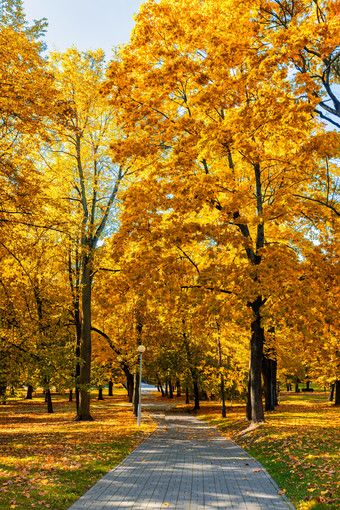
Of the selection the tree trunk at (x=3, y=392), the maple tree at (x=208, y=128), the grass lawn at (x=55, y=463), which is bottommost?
the grass lawn at (x=55, y=463)

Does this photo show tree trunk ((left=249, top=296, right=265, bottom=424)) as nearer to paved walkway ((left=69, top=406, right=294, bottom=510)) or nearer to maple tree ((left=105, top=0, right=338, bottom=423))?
maple tree ((left=105, top=0, right=338, bottom=423))

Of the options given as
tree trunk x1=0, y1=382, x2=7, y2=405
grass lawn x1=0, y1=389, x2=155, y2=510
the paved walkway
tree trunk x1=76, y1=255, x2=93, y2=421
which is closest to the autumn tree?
tree trunk x1=76, y1=255, x2=93, y2=421

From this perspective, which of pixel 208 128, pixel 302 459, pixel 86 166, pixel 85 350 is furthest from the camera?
pixel 86 166

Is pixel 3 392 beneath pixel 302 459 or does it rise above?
above

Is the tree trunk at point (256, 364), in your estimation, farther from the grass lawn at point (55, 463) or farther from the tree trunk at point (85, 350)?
the tree trunk at point (85, 350)

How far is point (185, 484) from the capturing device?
742 centimetres

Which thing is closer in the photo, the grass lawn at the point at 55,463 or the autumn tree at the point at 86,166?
the grass lawn at the point at 55,463

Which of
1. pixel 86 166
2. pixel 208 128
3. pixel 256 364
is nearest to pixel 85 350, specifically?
pixel 256 364

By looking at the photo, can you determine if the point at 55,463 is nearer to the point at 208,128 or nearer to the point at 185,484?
the point at 185,484

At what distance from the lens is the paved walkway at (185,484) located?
619cm

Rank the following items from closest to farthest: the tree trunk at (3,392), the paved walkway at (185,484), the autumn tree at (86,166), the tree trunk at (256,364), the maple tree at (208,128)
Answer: the paved walkway at (185,484) < the maple tree at (208,128) < the tree trunk at (256,364) < the tree trunk at (3,392) < the autumn tree at (86,166)

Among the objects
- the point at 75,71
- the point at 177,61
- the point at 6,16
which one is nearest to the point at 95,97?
the point at 75,71

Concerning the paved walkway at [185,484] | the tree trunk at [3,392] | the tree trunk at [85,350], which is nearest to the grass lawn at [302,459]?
the paved walkway at [185,484]

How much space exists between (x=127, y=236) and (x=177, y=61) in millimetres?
5225
